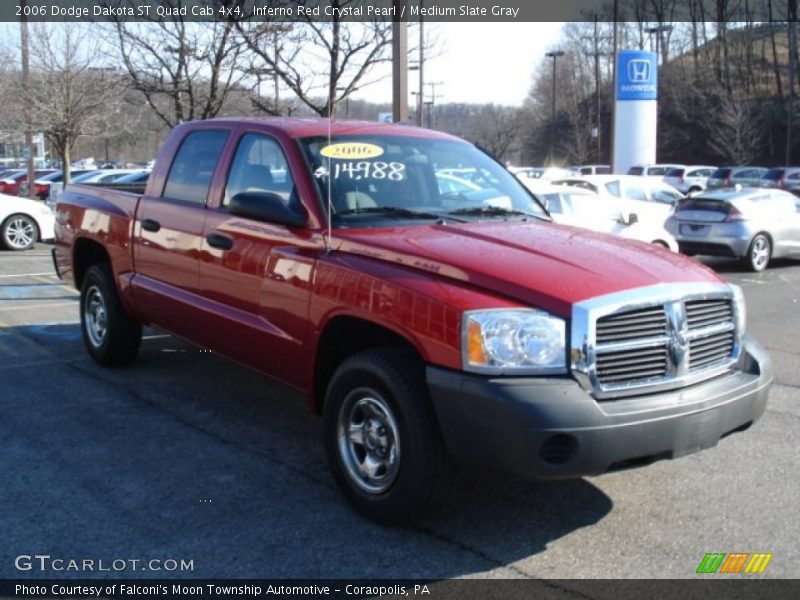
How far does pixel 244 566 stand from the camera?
372cm

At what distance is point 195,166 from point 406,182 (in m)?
1.61

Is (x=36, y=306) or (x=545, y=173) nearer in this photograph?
(x=36, y=306)

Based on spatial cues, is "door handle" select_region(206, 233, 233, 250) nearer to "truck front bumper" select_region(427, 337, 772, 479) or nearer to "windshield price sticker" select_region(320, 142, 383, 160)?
"windshield price sticker" select_region(320, 142, 383, 160)

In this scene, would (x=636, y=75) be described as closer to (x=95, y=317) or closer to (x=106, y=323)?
(x=95, y=317)

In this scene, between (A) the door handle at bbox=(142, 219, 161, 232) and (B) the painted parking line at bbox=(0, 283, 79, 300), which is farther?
(B) the painted parking line at bbox=(0, 283, 79, 300)

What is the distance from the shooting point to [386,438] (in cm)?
412

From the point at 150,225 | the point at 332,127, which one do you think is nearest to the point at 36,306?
the point at 150,225

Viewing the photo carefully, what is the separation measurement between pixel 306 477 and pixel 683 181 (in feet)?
118

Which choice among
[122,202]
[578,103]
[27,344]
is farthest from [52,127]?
[578,103]

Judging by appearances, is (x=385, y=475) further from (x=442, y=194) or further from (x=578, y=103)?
(x=578, y=103)

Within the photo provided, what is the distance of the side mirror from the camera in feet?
15.2

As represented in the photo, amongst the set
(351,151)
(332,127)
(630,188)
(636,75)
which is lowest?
(630,188)

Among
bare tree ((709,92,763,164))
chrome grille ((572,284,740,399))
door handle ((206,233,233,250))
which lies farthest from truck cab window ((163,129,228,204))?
bare tree ((709,92,763,164))

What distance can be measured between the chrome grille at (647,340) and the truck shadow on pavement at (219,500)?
0.86 metres
